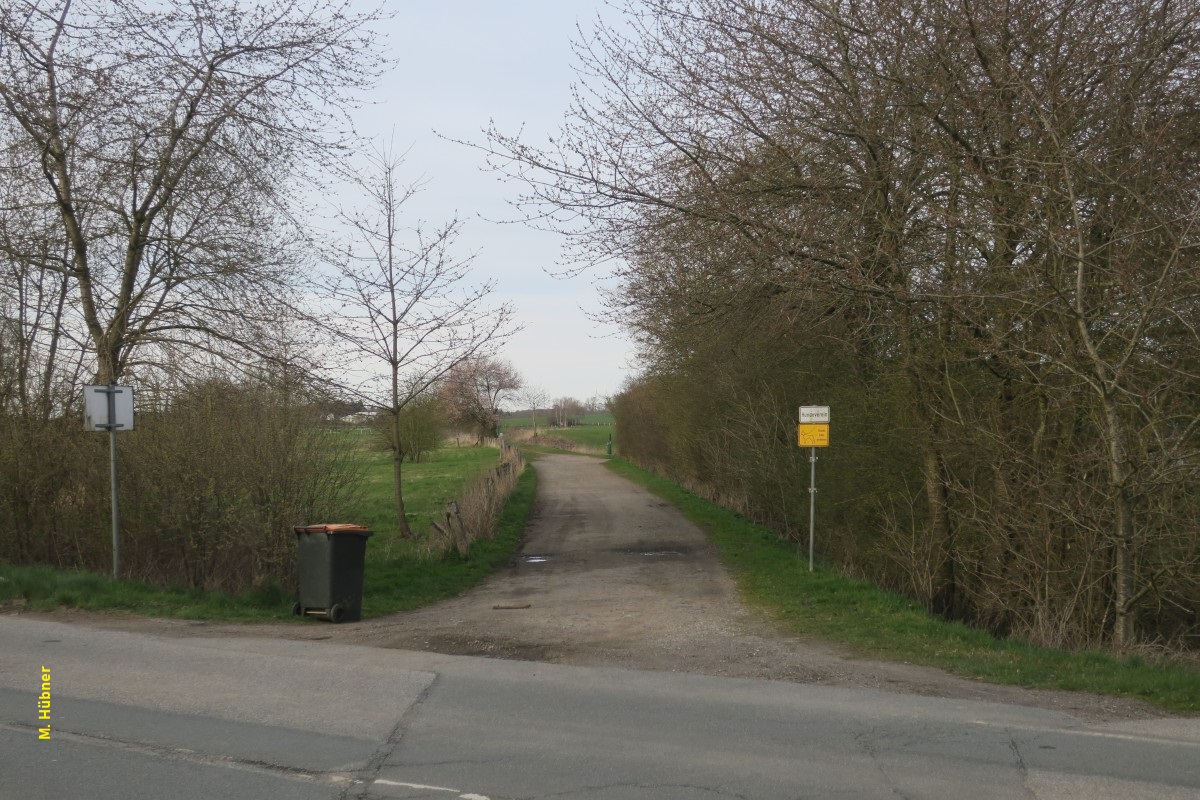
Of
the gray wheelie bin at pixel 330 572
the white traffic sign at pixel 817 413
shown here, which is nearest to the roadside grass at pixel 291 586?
the gray wheelie bin at pixel 330 572

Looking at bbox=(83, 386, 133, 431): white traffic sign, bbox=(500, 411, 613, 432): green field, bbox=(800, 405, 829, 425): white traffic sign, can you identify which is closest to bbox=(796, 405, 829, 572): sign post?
bbox=(800, 405, 829, 425): white traffic sign

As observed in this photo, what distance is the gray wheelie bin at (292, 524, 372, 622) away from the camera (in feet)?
38.5

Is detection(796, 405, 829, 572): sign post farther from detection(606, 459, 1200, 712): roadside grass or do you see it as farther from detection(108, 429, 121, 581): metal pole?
detection(108, 429, 121, 581): metal pole

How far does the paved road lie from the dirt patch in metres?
0.61

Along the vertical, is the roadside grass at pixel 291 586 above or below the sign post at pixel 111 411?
below

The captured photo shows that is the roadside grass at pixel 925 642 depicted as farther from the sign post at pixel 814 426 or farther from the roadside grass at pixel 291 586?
the roadside grass at pixel 291 586

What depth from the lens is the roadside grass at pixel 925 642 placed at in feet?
28.0

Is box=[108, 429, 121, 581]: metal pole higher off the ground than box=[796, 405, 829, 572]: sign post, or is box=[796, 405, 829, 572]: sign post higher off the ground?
box=[796, 405, 829, 572]: sign post

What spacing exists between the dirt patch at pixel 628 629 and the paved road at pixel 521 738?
0.61 m

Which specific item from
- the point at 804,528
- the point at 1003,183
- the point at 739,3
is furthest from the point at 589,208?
the point at 804,528

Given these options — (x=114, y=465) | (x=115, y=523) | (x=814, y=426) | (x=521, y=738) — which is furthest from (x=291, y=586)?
(x=814, y=426)

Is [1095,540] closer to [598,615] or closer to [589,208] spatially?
[598,615]

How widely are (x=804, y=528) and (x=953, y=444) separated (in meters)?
7.13

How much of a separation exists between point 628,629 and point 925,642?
3.12m
